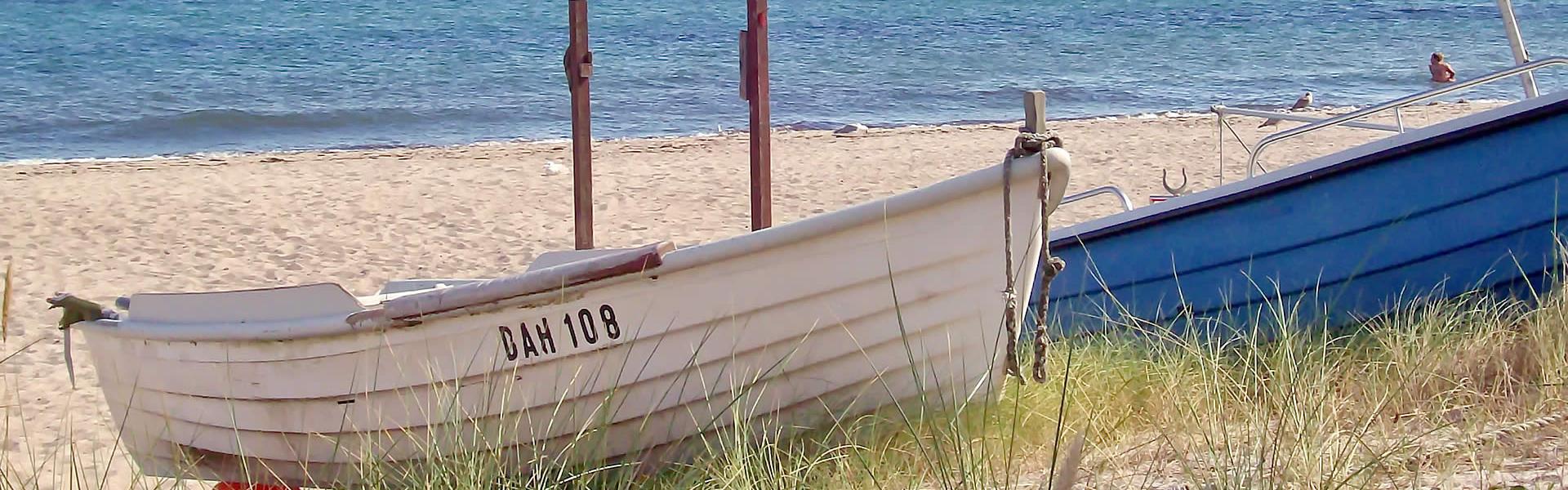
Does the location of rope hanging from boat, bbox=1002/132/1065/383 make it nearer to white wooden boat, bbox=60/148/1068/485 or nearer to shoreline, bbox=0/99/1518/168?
white wooden boat, bbox=60/148/1068/485

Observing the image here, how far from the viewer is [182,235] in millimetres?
9539

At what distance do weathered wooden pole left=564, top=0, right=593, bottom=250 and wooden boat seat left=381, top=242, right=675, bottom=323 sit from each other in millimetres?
2340

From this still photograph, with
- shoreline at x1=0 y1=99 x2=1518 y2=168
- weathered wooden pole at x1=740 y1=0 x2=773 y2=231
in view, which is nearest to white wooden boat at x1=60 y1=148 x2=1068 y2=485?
weathered wooden pole at x1=740 y1=0 x2=773 y2=231

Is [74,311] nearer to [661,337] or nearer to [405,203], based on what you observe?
[661,337]

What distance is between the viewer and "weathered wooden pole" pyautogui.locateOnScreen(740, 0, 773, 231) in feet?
18.0

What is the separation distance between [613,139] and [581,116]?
33.3ft

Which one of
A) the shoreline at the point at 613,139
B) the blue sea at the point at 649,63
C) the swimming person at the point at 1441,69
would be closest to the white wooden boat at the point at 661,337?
the shoreline at the point at 613,139

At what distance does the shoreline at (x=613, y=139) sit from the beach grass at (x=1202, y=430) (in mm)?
11020

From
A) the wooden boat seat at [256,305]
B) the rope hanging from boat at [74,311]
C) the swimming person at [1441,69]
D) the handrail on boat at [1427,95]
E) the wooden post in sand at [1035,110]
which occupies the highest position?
the wooden post in sand at [1035,110]

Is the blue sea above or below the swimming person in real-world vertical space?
below

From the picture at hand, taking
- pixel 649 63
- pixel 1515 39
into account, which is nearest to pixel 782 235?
pixel 1515 39

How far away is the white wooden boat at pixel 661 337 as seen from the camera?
325cm

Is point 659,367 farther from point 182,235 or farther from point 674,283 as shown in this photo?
point 182,235

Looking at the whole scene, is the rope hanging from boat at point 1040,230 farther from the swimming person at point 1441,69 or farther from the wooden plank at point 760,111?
the swimming person at point 1441,69
